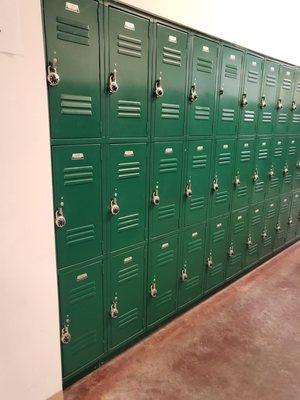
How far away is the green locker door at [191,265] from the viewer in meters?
2.69

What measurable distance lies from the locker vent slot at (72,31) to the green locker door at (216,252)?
1.89 m

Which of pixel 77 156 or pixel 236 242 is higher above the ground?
pixel 77 156

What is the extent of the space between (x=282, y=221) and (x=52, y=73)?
11.8 ft

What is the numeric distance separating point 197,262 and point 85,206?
1.41 m

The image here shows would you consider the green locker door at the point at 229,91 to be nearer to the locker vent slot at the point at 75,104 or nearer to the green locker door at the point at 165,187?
the green locker door at the point at 165,187

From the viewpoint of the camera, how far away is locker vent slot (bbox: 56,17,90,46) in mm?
1537

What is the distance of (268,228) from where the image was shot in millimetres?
3852

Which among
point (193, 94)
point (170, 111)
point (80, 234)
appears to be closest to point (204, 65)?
point (193, 94)

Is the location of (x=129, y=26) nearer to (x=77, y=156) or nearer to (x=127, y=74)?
(x=127, y=74)

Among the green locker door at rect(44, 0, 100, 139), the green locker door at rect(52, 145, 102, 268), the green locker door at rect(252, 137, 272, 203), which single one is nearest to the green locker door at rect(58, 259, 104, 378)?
the green locker door at rect(52, 145, 102, 268)

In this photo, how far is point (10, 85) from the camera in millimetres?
1391

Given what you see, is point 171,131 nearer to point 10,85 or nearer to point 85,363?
point 10,85

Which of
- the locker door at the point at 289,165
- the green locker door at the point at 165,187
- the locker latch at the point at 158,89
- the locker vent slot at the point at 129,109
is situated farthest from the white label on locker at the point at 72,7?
the locker door at the point at 289,165

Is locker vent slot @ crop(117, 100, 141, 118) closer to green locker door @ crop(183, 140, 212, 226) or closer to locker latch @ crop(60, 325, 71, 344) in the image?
green locker door @ crop(183, 140, 212, 226)
